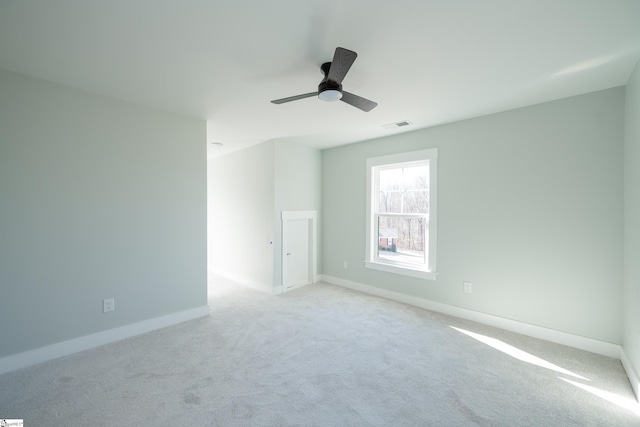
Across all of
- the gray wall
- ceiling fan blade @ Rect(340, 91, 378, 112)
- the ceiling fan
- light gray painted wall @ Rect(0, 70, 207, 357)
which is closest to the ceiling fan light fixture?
the ceiling fan

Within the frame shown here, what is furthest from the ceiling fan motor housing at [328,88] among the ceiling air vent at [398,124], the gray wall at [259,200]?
the gray wall at [259,200]

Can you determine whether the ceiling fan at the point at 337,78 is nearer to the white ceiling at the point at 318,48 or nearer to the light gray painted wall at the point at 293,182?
the white ceiling at the point at 318,48

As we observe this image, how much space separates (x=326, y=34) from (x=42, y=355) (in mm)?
3740

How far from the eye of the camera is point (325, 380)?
231 centimetres

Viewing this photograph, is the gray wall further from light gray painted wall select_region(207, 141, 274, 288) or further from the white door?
the white door

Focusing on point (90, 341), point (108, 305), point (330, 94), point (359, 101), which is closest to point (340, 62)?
point (330, 94)

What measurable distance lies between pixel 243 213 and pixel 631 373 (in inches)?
209

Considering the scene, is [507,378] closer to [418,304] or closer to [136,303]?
[418,304]

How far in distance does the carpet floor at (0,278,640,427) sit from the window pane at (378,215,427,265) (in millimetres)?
1145

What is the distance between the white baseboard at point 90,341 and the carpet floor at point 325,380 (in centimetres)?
9

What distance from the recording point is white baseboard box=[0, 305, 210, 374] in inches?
96.9

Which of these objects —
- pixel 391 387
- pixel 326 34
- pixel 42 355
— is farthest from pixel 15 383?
pixel 326 34

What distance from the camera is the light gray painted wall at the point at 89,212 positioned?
8.16 feet

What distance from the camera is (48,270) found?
104 inches
